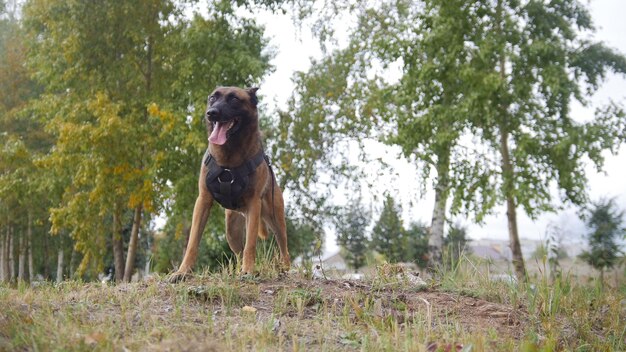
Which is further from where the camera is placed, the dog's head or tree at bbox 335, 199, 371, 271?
tree at bbox 335, 199, 371, 271

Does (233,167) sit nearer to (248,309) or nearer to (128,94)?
(248,309)

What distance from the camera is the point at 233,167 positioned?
6.54m

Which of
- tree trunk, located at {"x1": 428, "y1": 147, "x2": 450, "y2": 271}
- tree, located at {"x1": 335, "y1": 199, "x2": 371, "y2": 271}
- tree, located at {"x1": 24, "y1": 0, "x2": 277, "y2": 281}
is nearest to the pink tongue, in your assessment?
tree, located at {"x1": 24, "y1": 0, "x2": 277, "y2": 281}

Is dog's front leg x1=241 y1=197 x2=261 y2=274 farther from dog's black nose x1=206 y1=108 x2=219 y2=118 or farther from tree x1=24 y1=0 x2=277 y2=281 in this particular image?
tree x1=24 y1=0 x2=277 y2=281

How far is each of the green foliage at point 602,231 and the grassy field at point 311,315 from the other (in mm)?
14602

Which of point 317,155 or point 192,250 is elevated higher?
point 317,155

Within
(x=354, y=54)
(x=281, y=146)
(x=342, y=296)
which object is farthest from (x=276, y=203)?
(x=281, y=146)

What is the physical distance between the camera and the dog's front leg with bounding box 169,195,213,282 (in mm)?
6379

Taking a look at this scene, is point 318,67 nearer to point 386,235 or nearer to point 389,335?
point 386,235

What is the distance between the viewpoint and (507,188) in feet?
56.1

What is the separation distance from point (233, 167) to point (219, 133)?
16.1 inches

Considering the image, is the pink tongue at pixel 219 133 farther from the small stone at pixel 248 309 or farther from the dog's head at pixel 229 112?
the small stone at pixel 248 309

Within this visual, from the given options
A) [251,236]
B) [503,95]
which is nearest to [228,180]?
[251,236]

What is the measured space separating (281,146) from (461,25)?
928cm
